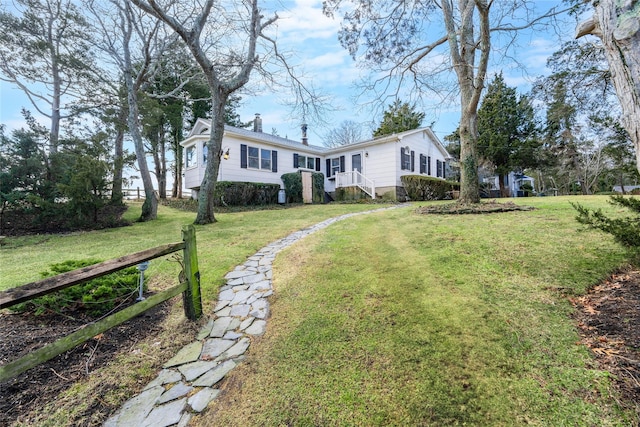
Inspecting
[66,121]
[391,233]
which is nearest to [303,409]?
[391,233]

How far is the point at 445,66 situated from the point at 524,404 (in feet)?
30.6

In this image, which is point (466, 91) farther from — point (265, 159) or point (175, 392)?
point (265, 159)

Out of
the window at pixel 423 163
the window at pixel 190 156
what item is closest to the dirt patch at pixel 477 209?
the window at pixel 423 163

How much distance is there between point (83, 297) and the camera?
2734 mm

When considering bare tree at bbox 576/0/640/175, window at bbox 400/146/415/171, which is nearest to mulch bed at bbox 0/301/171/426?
bare tree at bbox 576/0/640/175

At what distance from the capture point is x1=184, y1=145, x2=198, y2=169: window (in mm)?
15195

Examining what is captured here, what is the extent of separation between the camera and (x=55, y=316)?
2785 millimetres

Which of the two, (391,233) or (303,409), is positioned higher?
(391,233)

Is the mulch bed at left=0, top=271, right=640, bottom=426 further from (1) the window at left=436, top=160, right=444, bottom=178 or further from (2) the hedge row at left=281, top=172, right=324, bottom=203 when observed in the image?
(1) the window at left=436, top=160, right=444, bottom=178

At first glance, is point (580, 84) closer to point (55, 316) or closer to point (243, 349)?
point (243, 349)

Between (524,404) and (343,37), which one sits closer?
(524,404)

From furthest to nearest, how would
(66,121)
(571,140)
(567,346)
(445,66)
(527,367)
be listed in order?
(571,140) < (66,121) < (445,66) < (567,346) < (527,367)

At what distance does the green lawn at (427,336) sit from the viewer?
1.56m

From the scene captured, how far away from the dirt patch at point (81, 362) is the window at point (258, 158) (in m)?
12.5
